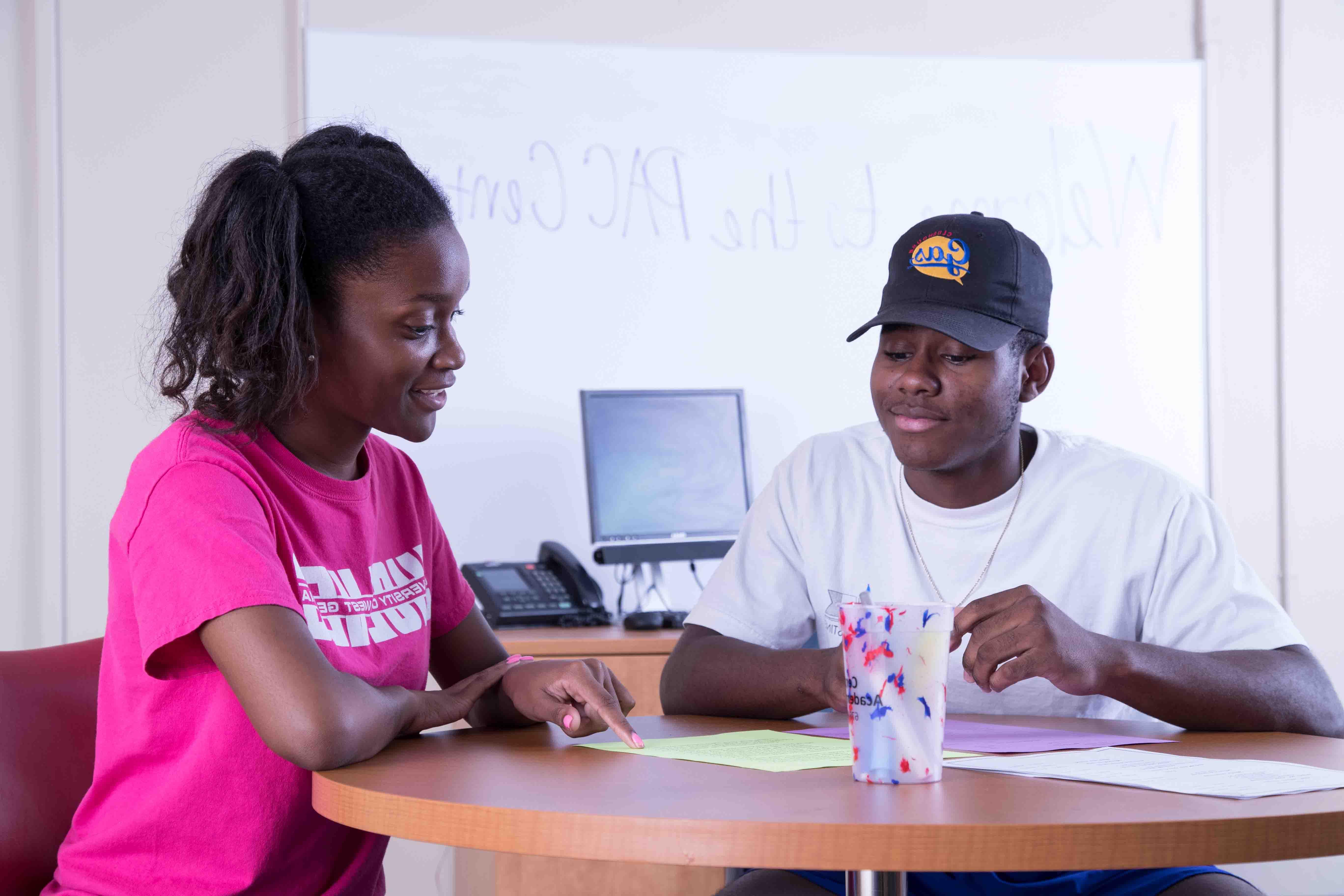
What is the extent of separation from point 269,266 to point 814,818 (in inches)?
33.0

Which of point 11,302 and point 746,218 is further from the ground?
point 746,218

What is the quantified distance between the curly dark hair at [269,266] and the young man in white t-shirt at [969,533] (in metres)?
0.63

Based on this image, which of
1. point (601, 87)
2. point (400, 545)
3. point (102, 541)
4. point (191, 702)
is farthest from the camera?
point (601, 87)

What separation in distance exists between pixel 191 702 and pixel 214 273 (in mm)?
456

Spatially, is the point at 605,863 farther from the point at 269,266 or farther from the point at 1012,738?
the point at 269,266

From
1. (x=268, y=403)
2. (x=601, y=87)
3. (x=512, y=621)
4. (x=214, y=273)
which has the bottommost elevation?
(x=512, y=621)

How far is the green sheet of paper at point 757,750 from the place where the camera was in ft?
3.52

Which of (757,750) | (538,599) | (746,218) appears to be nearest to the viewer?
(757,750)

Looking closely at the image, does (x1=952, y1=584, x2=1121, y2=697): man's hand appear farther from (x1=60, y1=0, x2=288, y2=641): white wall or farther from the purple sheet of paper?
(x1=60, y1=0, x2=288, y2=641): white wall

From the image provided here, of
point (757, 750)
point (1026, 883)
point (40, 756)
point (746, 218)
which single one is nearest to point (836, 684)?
point (757, 750)

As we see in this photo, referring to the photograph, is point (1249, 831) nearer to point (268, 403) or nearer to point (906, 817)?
point (906, 817)

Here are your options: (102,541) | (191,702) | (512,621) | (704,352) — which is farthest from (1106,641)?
(102,541)

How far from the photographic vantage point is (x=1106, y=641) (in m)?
1.29

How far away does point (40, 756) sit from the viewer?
1.41 m
